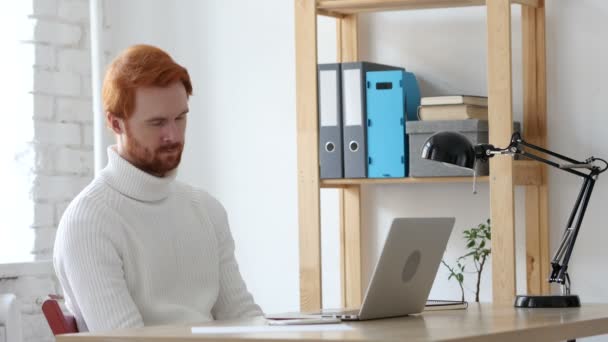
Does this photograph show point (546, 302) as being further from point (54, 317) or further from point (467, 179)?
point (54, 317)

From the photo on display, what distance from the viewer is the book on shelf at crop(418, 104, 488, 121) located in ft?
10.3

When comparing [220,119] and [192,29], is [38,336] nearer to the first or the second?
[220,119]

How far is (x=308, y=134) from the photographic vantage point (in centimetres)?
329

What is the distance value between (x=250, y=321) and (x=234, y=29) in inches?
76.5

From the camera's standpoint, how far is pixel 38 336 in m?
3.49

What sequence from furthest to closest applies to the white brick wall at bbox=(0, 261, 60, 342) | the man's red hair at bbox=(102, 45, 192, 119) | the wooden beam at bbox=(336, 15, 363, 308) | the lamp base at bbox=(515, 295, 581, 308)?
the wooden beam at bbox=(336, 15, 363, 308) < the white brick wall at bbox=(0, 261, 60, 342) < the lamp base at bbox=(515, 295, 581, 308) < the man's red hair at bbox=(102, 45, 192, 119)

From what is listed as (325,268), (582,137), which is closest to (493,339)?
(582,137)

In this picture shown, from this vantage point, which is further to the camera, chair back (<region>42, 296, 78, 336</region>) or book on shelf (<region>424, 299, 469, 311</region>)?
book on shelf (<region>424, 299, 469, 311</region>)

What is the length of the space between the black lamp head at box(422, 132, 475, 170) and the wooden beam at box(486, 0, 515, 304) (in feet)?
1.16

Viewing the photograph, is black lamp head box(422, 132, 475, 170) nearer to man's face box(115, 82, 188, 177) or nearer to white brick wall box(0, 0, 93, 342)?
man's face box(115, 82, 188, 177)

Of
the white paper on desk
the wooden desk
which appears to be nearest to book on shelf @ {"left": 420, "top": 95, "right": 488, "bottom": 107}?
the wooden desk

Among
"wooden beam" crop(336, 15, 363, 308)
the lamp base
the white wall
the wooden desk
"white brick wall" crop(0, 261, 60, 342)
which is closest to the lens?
the wooden desk

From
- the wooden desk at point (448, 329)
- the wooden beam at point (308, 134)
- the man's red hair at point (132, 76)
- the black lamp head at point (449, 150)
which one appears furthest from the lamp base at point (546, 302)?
the man's red hair at point (132, 76)

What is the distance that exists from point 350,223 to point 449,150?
97 cm
